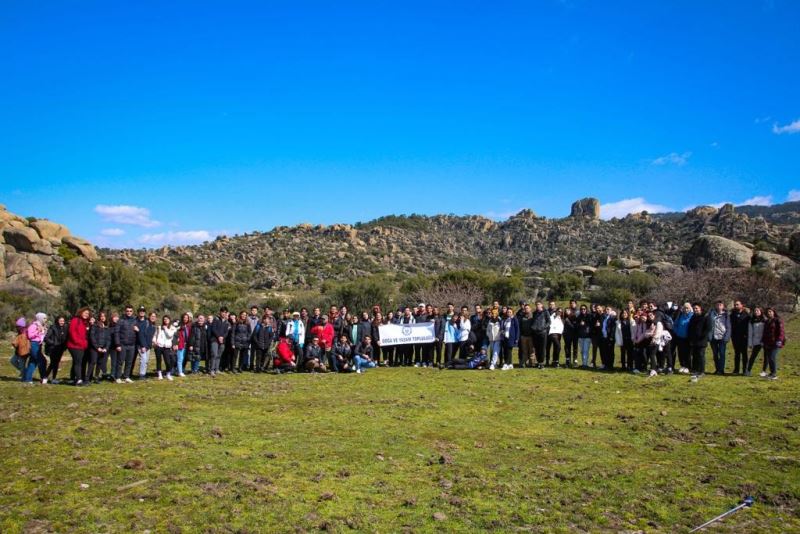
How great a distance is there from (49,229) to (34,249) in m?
7.28

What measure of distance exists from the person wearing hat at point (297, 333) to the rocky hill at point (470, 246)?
43.6 meters

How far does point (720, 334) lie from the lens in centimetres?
1745

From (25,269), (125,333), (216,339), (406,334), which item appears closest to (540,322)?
(406,334)

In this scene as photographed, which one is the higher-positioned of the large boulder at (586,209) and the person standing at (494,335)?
the large boulder at (586,209)

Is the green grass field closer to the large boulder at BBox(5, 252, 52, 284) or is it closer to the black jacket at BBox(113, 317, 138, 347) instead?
the black jacket at BBox(113, 317, 138, 347)

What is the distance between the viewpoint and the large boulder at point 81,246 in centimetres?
6352

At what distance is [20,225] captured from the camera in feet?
195

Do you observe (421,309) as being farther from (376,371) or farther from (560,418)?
(560,418)

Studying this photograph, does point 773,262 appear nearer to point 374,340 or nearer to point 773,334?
point 773,334

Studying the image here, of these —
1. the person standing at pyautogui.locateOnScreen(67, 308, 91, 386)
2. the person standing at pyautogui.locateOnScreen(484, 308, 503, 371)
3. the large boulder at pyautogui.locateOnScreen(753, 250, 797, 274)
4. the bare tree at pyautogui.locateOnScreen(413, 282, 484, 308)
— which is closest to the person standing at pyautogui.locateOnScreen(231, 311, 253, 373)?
the person standing at pyautogui.locateOnScreen(67, 308, 91, 386)

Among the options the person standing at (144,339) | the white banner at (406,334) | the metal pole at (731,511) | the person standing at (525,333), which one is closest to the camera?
the metal pole at (731,511)

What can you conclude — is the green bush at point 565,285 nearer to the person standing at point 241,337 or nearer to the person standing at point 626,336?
the person standing at point 626,336

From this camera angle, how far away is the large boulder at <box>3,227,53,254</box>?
56.2 meters

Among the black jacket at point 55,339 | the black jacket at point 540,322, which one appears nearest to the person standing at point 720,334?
the black jacket at point 540,322
